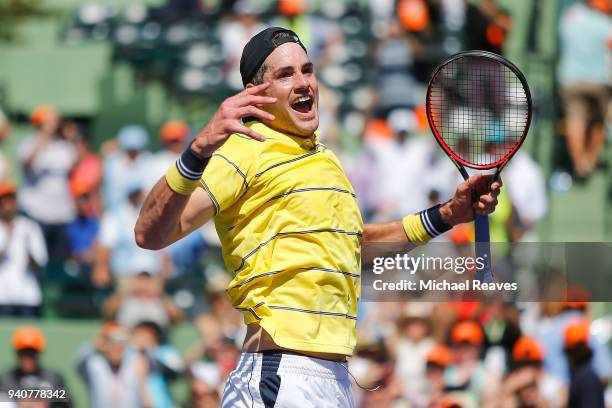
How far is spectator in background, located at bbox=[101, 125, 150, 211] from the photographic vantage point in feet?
27.4

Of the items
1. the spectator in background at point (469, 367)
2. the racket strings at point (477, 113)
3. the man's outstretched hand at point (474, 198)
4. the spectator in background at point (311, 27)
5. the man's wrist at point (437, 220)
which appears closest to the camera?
the man's outstretched hand at point (474, 198)

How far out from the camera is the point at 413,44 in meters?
8.87

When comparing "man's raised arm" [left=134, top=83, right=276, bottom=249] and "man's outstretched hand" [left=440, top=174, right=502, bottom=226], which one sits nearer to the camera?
"man's raised arm" [left=134, top=83, right=276, bottom=249]

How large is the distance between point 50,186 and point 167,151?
0.92m

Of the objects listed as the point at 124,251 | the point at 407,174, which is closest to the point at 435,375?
the point at 407,174

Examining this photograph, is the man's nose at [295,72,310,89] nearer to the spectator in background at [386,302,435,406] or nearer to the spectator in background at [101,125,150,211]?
the spectator in background at [386,302,435,406]

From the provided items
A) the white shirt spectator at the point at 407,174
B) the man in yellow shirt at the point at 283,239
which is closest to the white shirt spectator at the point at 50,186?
the white shirt spectator at the point at 407,174

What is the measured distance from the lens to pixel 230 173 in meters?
3.48

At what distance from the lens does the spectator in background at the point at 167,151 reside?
830cm

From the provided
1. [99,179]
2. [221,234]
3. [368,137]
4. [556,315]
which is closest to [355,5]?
[368,137]

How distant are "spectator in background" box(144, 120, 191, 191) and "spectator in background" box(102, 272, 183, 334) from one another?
2.27ft

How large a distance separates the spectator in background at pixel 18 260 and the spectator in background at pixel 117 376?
0.94 meters

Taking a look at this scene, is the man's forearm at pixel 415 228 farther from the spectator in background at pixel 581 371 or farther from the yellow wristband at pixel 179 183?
the spectator in background at pixel 581 371

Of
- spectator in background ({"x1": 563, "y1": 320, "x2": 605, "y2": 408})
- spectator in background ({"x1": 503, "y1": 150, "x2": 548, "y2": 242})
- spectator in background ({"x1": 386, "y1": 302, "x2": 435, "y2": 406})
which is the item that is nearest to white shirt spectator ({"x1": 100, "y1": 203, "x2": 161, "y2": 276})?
spectator in background ({"x1": 386, "y1": 302, "x2": 435, "y2": 406})
